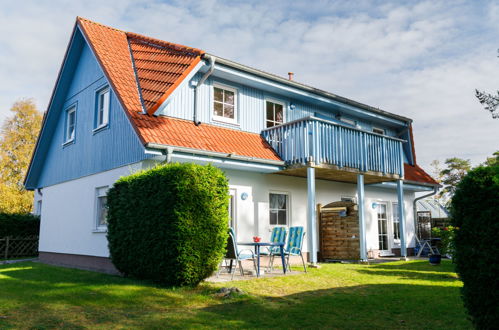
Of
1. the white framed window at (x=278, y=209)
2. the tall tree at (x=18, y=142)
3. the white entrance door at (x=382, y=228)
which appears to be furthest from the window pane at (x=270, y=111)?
the tall tree at (x=18, y=142)

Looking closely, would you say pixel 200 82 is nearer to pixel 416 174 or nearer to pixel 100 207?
pixel 100 207

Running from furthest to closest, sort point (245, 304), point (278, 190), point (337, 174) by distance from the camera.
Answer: point (337, 174), point (278, 190), point (245, 304)

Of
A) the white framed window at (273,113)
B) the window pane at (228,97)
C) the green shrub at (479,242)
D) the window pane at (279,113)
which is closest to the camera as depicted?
the green shrub at (479,242)

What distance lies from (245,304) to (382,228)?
482 inches

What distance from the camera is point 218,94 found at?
43.0ft

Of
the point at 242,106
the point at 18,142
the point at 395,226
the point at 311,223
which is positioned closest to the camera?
the point at 311,223

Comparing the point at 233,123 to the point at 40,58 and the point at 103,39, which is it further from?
the point at 40,58

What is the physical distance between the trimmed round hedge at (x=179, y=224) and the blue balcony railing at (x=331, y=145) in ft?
15.3

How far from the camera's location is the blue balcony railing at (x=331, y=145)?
12.5 meters

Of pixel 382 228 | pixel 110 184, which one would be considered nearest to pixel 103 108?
pixel 110 184

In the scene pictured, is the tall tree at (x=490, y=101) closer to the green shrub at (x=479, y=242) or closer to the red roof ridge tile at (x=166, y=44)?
the red roof ridge tile at (x=166, y=44)

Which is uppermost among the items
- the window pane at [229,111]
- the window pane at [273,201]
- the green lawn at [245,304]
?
the window pane at [229,111]

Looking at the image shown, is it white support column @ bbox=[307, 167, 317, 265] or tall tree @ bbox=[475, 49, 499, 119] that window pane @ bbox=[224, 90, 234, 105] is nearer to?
white support column @ bbox=[307, 167, 317, 265]

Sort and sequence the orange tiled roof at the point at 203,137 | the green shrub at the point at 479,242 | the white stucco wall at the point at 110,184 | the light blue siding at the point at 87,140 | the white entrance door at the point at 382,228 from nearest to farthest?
1. the green shrub at the point at 479,242
2. the orange tiled roof at the point at 203,137
3. the light blue siding at the point at 87,140
4. the white stucco wall at the point at 110,184
5. the white entrance door at the point at 382,228
